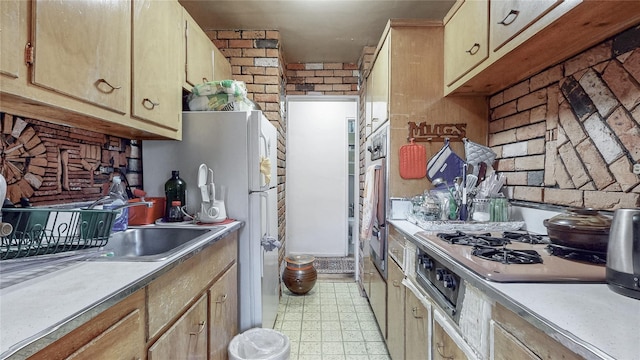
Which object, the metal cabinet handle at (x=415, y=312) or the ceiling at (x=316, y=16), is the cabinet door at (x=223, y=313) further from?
the ceiling at (x=316, y=16)

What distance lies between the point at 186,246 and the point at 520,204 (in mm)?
1639

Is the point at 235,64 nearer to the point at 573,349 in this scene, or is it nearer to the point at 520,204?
the point at 520,204

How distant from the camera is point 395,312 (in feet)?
5.37

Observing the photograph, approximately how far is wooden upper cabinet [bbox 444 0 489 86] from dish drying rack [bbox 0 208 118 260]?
A: 5.47 ft

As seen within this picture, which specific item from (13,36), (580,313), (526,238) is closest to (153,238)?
(13,36)

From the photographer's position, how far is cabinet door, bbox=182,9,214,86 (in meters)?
1.79

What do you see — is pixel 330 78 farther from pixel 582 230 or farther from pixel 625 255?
pixel 625 255

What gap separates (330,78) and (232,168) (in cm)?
194

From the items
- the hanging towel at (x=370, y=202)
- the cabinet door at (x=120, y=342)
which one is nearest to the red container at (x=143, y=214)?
the cabinet door at (x=120, y=342)

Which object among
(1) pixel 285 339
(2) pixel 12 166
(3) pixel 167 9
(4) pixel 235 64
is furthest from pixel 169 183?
(4) pixel 235 64

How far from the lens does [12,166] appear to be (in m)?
1.08

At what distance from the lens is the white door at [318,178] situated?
381cm

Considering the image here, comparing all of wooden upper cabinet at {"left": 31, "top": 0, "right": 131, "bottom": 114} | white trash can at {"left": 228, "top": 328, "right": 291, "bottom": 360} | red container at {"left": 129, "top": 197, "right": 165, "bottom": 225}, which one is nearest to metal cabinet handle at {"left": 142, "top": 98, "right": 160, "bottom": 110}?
wooden upper cabinet at {"left": 31, "top": 0, "right": 131, "bottom": 114}

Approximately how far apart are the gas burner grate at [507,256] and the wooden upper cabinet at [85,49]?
1404 millimetres
